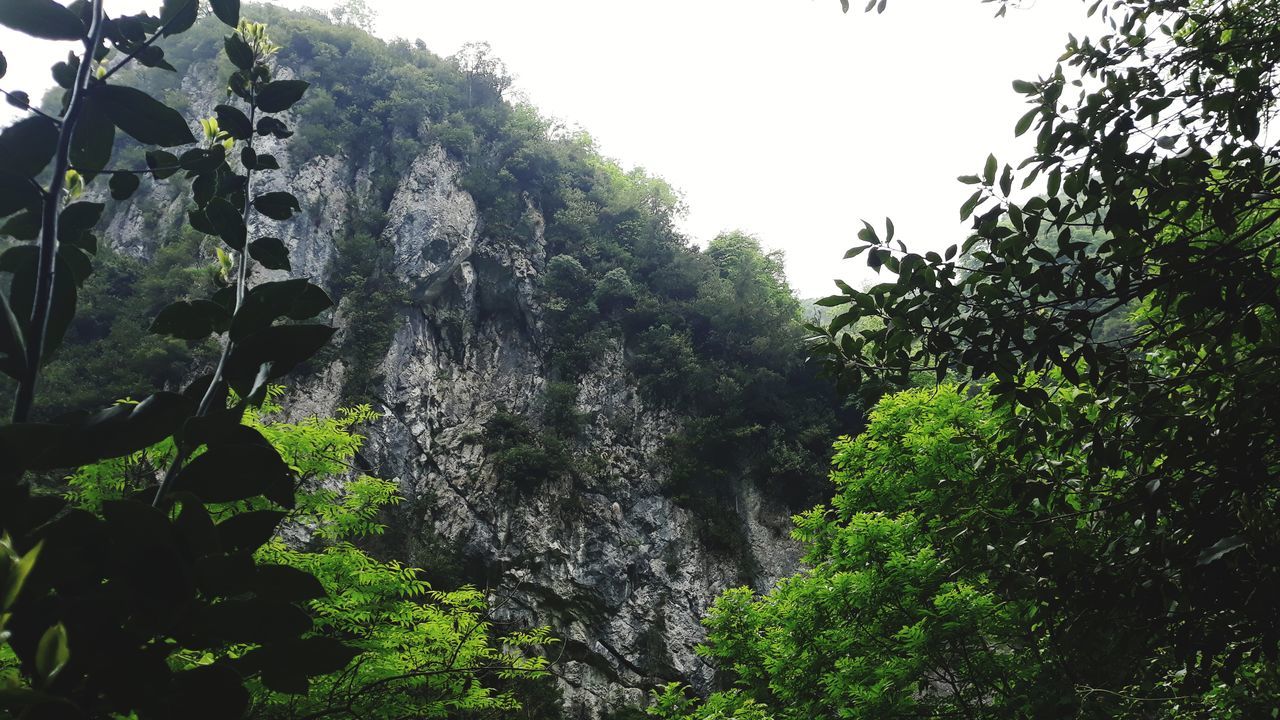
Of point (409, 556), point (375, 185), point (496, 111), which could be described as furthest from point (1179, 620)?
point (496, 111)

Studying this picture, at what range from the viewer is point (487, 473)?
41.0 feet

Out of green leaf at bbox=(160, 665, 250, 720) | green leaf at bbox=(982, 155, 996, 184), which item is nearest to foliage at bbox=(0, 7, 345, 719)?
green leaf at bbox=(160, 665, 250, 720)

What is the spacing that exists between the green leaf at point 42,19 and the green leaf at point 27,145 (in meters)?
0.07

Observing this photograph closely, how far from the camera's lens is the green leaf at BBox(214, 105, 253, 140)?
2.22 feet

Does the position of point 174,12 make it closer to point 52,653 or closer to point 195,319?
point 195,319

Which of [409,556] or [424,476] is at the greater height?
[424,476]

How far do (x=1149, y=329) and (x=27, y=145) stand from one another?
2016 mm

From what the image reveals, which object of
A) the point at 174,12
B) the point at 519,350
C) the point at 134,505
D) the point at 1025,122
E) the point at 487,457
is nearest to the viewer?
the point at 134,505

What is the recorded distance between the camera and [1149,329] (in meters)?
1.58

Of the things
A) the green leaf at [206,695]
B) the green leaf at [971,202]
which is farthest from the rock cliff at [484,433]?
the green leaf at [206,695]

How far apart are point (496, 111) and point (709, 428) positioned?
10.3m

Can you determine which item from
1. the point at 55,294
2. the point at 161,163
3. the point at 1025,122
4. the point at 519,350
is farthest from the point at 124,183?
A: the point at 519,350

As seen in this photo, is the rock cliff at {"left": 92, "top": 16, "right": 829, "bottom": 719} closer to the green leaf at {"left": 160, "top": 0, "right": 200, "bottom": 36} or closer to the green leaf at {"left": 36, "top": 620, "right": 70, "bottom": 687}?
the green leaf at {"left": 160, "top": 0, "right": 200, "bottom": 36}

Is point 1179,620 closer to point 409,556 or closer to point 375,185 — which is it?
point 409,556
